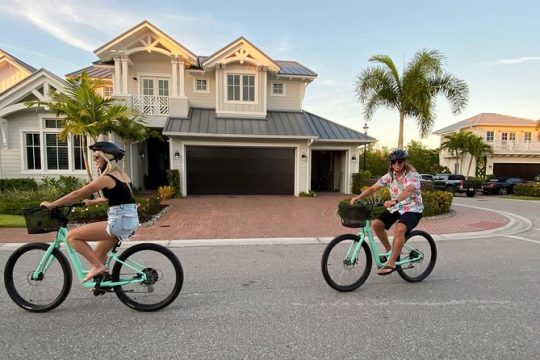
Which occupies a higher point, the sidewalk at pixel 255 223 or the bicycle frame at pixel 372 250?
the bicycle frame at pixel 372 250

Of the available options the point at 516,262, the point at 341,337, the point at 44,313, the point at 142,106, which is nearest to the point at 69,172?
the point at 142,106

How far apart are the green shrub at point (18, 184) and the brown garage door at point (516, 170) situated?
124 ft

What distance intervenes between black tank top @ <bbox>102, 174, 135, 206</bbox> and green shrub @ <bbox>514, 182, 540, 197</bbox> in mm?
24435

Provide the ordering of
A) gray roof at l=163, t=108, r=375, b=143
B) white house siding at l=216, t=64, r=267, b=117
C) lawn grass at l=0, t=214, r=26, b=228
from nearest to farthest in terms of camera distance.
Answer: lawn grass at l=0, t=214, r=26, b=228
gray roof at l=163, t=108, r=375, b=143
white house siding at l=216, t=64, r=267, b=117

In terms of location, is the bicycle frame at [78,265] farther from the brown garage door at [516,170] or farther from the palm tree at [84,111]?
the brown garage door at [516,170]

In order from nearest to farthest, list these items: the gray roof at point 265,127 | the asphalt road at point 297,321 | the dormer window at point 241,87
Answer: the asphalt road at point 297,321 < the gray roof at point 265,127 < the dormer window at point 241,87

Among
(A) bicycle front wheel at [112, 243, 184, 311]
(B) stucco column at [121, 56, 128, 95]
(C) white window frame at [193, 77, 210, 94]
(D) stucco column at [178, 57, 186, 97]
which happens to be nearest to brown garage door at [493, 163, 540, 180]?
(C) white window frame at [193, 77, 210, 94]

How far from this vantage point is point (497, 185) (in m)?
22.7

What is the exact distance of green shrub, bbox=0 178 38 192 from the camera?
1344cm

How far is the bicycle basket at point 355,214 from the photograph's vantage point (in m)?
4.00

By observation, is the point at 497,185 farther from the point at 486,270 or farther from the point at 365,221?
the point at 365,221

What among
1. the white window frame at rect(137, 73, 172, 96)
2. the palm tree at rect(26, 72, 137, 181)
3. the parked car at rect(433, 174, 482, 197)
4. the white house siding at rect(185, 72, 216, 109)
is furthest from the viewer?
the parked car at rect(433, 174, 482, 197)

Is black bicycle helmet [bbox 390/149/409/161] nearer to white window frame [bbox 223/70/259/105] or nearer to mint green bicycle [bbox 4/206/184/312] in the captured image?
mint green bicycle [bbox 4/206/184/312]

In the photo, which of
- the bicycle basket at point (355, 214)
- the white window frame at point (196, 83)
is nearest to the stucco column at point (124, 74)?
the white window frame at point (196, 83)
